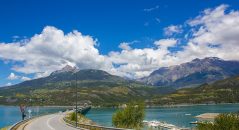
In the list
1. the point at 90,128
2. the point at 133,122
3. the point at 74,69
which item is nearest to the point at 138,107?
the point at 133,122

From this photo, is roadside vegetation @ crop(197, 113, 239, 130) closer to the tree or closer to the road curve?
the road curve

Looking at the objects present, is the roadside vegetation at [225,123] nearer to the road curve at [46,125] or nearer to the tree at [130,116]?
the road curve at [46,125]

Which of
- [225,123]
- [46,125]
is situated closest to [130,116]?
[225,123]

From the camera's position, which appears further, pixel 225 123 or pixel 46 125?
pixel 225 123

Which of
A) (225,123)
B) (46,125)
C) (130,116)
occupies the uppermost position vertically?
(130,116)

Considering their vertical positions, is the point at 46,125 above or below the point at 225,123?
above

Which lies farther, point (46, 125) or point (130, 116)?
point (130, 116)

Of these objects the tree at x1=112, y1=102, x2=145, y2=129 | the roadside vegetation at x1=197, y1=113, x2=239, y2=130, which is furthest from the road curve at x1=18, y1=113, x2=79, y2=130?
the tree at x1=112, y1=102, x2=145, y2=129

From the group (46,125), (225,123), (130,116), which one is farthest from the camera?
(130,116)

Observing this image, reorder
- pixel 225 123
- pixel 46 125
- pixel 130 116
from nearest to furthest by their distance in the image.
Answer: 1. pixel 46 125
2. pixel 225 123
3. pixel 130 116

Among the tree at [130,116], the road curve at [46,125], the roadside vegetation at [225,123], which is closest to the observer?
the road curve at [46,125]

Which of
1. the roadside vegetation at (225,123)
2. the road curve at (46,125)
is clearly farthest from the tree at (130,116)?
the roadside vegetation at (225,123)

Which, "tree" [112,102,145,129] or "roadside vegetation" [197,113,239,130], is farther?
"tree" [112,102,145,129]

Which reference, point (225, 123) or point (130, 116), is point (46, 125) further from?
point (130, 116)
